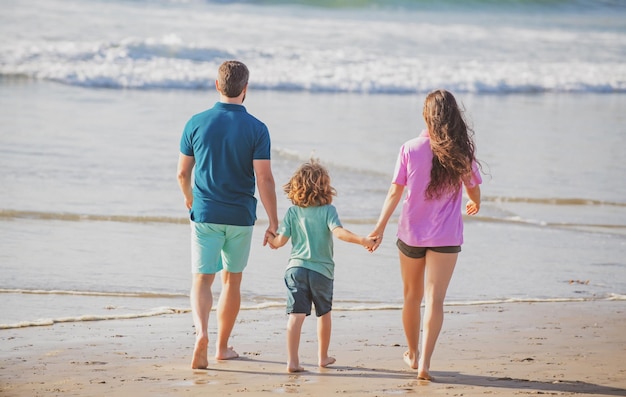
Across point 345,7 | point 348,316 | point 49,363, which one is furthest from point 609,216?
point 345,7

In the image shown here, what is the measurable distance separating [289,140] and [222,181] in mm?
8798

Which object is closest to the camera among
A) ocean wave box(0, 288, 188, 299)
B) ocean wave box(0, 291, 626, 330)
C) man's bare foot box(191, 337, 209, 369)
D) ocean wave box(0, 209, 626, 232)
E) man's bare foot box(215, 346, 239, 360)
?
man's bare foot box(191, 337, 209, 369)

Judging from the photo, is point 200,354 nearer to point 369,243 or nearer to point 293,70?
point 369,243

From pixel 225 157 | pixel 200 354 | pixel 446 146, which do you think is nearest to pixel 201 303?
pixel 200 354

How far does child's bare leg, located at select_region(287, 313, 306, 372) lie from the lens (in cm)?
479

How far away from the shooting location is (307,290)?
488 cm

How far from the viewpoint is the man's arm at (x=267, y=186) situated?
16.1 feet

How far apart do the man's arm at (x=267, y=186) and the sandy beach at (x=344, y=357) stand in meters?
0.74

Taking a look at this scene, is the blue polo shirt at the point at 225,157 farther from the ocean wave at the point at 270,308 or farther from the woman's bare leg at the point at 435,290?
the ocean wave at the point at 270,308

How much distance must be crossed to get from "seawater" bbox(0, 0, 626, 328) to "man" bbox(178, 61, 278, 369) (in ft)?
3.86

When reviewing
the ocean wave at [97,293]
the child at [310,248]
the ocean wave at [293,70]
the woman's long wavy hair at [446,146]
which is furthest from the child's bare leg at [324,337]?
the ocean wave at [293,70]

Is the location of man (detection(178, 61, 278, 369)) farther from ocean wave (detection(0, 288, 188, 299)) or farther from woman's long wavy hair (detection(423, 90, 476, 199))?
ocean wave (detection(0, 288, 188, 299))

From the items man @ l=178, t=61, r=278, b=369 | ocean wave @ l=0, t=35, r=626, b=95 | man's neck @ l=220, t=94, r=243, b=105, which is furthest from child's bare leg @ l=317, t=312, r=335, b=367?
ocean wave @ l=0, t=35, r=626, b=95

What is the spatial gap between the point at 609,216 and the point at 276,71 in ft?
47.1
